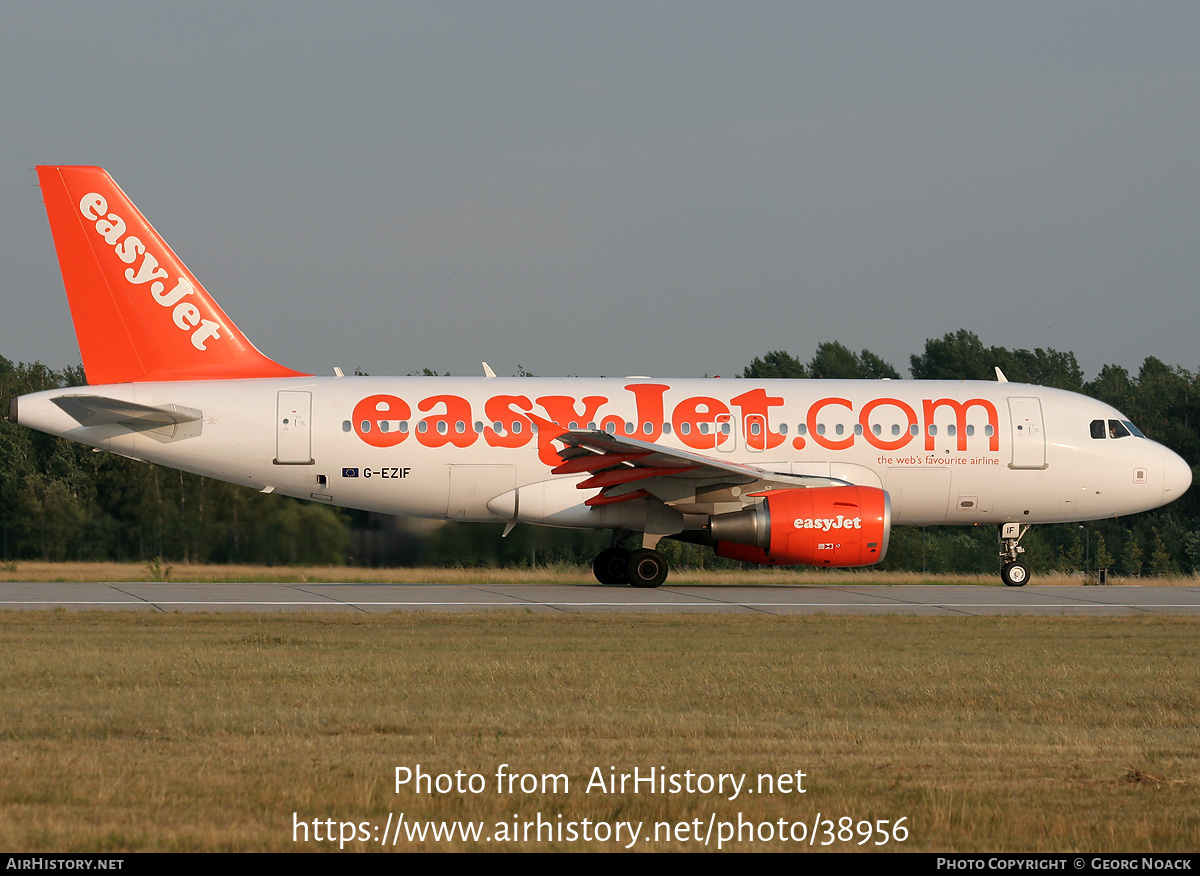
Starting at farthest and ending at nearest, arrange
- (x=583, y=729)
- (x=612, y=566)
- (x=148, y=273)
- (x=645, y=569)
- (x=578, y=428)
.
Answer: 1. (x=612, y=566)
2. (x=148, y=273)
3. (x=578, y=428)
4. (x=645, y=569)
5. (x=583, y=729)

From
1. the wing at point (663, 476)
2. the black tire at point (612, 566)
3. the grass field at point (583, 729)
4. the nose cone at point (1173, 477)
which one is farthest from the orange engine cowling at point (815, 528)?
the nose cone at point (1173, 477)

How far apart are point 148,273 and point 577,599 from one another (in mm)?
9652

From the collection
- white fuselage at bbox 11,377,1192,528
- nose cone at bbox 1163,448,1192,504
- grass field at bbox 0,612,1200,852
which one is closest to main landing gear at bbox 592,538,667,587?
white fuselage at bbox 11,377,1192,528

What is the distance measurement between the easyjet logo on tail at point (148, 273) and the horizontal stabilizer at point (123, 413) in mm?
1590

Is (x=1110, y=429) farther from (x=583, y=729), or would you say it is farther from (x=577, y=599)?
(x=583, y=729)

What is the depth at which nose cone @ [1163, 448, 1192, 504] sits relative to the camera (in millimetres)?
23312

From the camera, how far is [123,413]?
20844 mm

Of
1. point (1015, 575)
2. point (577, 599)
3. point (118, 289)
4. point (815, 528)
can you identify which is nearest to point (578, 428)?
point (577, 599)

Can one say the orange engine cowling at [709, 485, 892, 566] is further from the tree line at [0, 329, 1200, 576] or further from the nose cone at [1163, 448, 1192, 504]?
the nose cone at [1163, 448, 1192, 504]

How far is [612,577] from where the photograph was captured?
22328mm

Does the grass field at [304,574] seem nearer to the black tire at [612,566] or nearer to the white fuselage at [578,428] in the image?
the black tire at [612,566]

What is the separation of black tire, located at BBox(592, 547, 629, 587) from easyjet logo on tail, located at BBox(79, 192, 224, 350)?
25.4ft

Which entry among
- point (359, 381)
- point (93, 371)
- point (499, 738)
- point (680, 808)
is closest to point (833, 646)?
point (499, 738)

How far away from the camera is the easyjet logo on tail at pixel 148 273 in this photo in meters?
21.8
